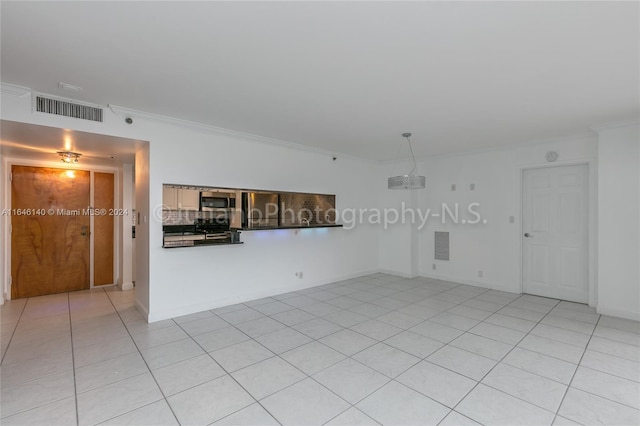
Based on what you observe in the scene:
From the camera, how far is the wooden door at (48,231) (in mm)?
4805

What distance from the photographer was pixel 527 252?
16.9 ft

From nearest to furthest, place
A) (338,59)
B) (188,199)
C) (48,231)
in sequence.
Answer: (338,59), (188,199), (48,231)

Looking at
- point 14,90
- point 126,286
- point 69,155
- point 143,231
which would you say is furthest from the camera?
point 126,286

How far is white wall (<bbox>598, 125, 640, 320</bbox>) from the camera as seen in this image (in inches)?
153

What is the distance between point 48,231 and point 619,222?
867cm

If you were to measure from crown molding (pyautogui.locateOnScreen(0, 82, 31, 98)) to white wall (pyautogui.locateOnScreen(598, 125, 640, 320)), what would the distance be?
22.5 feet

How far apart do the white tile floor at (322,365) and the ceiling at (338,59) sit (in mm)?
2593

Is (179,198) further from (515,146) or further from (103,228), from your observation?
(515,146)

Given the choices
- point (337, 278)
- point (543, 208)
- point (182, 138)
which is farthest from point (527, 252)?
point (182, 138)

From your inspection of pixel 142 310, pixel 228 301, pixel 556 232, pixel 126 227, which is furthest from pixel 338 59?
pixel 126 227

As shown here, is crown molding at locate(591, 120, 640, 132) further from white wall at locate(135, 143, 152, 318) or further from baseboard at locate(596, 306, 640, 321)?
white wall at locate(135, 143, 152, 318)

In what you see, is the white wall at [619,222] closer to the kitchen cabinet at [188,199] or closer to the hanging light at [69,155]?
the kitchen cabinet at [188,199]

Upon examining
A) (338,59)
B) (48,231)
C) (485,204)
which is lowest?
(48,231)

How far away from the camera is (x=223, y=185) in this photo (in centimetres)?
441
